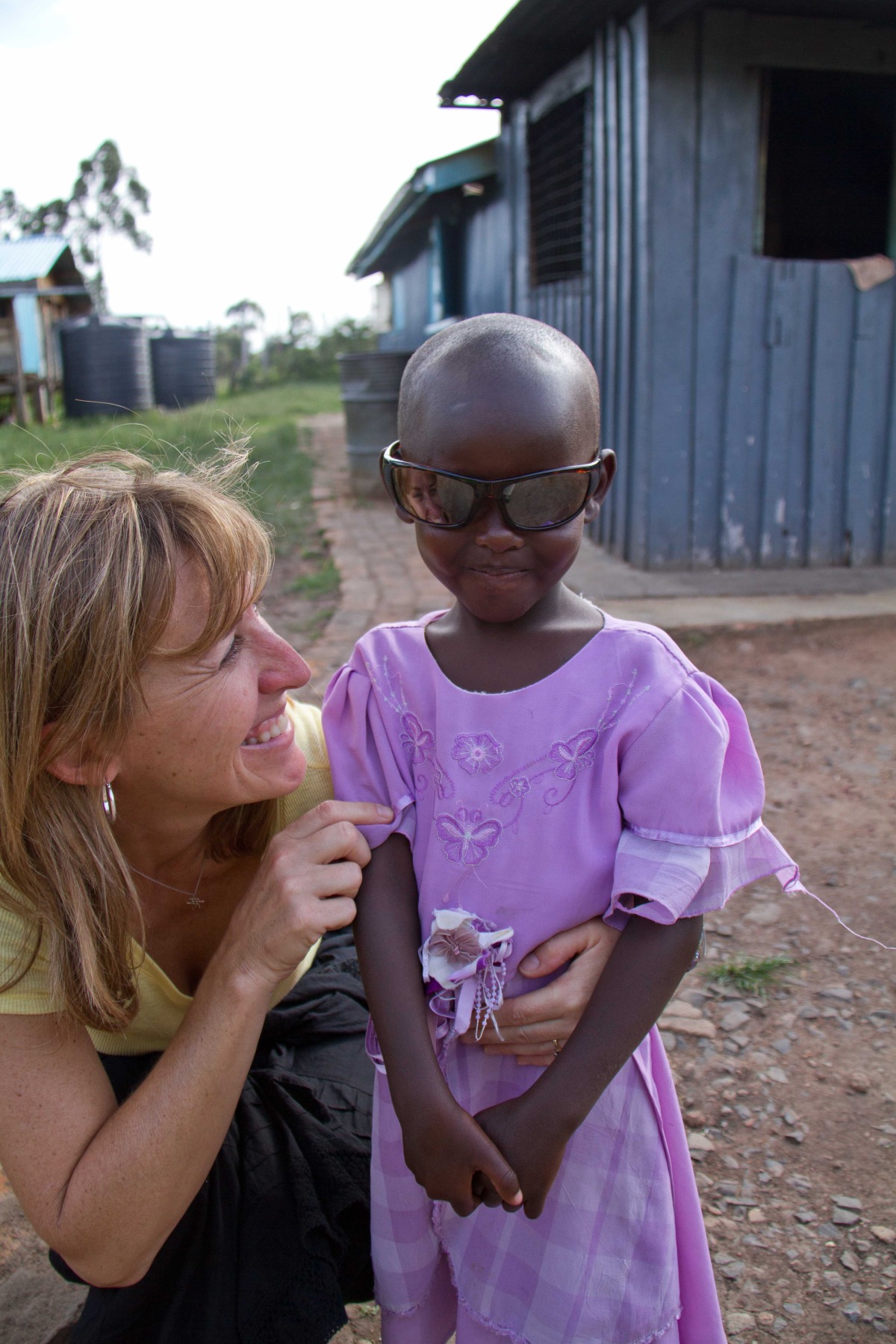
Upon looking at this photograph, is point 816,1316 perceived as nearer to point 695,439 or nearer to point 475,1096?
point 475,1096

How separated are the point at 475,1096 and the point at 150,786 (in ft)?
2.21

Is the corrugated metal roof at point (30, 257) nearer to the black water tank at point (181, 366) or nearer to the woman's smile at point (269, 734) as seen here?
the black water tank at point (181, 366)

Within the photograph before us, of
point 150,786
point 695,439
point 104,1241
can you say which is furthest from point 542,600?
point 695,439

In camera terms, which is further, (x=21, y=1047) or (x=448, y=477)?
(x=21, y=1047)

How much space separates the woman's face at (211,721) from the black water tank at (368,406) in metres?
7.84

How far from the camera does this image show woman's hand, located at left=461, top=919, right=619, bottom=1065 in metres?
1.35

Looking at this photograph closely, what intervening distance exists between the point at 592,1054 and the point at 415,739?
473 mm

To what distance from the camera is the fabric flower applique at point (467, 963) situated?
133 cm

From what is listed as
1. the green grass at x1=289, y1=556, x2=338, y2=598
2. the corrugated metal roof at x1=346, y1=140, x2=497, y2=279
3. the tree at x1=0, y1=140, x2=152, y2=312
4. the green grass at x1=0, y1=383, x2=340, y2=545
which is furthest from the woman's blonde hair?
the tree at x1=0, y1=140, x2=152, y2=312

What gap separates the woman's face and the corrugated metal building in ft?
14.8

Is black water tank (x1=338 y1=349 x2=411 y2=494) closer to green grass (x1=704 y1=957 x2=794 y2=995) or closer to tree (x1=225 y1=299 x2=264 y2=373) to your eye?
green grass (x1=704 y1=957 x2=794 y2=995)

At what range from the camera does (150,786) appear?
1613mm

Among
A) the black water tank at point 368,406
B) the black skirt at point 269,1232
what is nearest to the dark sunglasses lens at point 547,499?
the black skirt at point 269,1232

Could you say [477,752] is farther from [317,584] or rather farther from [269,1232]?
[317,584]
